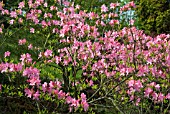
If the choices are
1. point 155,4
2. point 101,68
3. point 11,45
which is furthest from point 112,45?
point 155,4

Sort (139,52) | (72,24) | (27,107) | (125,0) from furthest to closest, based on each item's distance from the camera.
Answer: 1. (125,0)
2. (27,107)
3. (139,52)
4. (72,24)

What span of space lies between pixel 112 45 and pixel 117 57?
1.70 feet

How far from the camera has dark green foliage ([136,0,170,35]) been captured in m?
11.6

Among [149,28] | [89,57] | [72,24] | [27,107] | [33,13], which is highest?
[149,28]

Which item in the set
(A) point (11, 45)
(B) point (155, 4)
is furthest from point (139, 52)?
(B) point (155, 4)

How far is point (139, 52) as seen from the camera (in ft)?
18.3

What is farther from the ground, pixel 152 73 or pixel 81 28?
pixel 81 28

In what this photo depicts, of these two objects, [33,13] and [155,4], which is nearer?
[33,13]

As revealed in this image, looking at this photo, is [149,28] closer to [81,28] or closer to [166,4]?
[166,4]

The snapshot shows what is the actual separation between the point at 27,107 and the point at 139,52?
6.56 ft

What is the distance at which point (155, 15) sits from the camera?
11.9m

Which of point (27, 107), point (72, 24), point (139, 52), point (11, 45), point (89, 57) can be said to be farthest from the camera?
point (11, 45)

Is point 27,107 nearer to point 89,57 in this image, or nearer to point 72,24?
point 89,57

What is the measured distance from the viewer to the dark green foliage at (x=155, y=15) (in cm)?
1156
